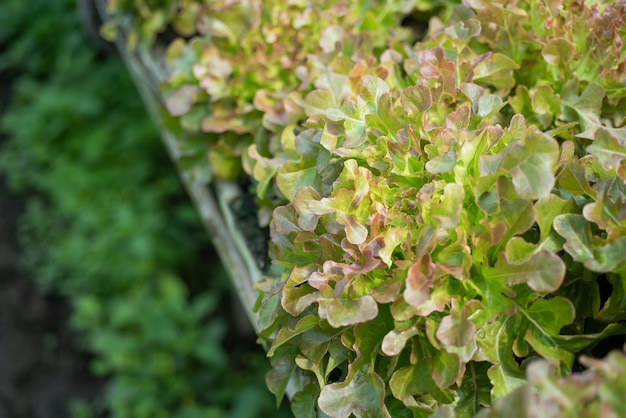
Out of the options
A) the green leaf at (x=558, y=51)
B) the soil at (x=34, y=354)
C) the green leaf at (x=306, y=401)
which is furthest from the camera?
the soil at (x=34, y=354)

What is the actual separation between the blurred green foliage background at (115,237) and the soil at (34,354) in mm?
68

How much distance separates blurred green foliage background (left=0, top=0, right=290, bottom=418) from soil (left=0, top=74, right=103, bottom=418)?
0.07 m

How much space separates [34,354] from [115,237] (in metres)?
0.71

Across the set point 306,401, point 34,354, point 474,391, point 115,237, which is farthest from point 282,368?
point 34,354

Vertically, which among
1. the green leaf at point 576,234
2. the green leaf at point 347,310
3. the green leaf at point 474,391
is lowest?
the green leaf at point 474,391

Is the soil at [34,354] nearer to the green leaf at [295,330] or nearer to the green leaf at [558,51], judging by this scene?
the green leaf at [295,330]

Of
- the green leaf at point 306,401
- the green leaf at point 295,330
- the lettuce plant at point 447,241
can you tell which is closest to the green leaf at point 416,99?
the lettuce plant at point 447,241

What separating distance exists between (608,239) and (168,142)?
1541 millimetres

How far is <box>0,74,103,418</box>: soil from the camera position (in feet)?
10.1

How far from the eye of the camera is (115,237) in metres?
3.17

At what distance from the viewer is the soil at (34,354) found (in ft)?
10.1

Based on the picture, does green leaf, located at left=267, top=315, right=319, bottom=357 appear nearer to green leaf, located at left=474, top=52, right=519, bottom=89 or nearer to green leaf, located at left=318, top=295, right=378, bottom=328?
green leaf, located at left=318, top=295, right=378, bottom=328

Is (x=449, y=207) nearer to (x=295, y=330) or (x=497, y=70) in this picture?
(x=295, y=330)

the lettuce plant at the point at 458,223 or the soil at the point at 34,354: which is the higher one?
the lettuce plant at the point at 458,223
